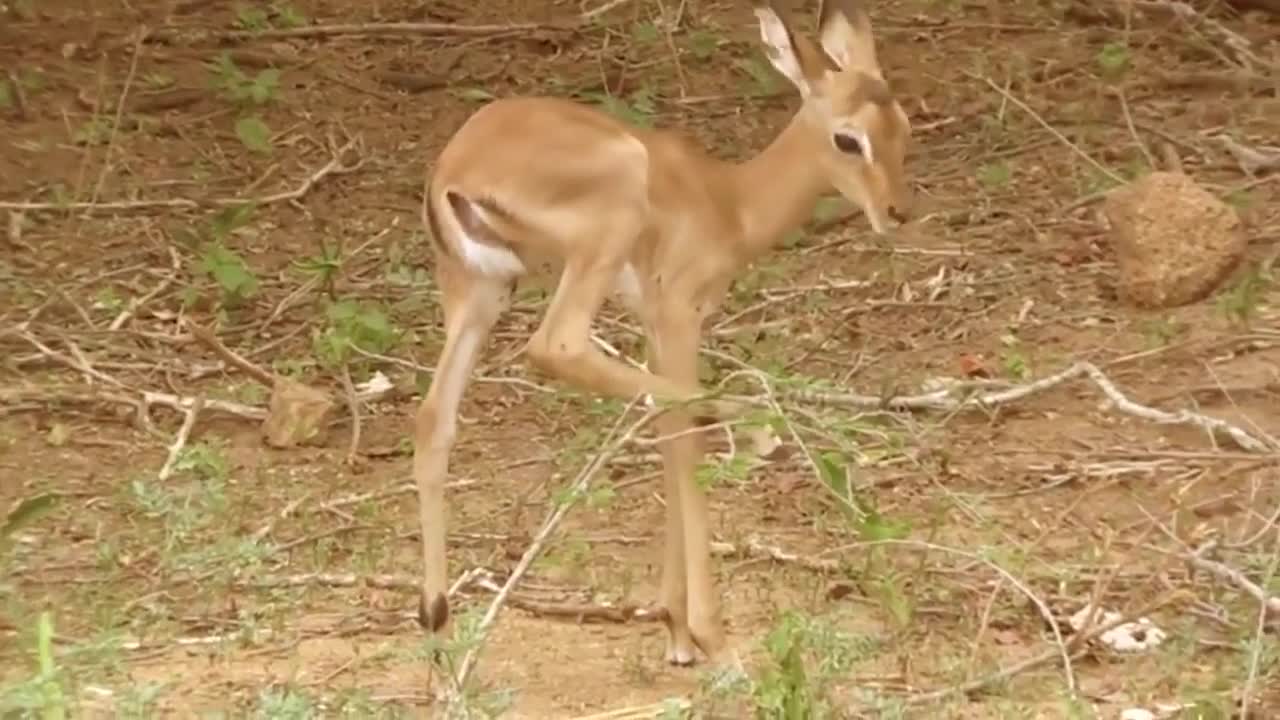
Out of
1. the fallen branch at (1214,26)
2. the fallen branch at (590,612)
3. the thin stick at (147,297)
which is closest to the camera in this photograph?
the fallen branch at (590,612)

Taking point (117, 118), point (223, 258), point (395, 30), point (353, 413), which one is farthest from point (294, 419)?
point (395, 30)

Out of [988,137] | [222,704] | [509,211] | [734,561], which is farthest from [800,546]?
[988,137]

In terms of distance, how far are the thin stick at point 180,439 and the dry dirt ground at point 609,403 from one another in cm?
6

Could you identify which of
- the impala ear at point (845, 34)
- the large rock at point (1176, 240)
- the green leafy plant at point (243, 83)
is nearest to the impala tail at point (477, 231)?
the impala ear at point (845, 34)

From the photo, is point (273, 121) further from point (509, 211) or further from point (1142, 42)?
point (509, 211)

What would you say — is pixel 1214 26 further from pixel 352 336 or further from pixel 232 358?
pixel 232 358

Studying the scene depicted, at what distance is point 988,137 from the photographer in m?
9.12

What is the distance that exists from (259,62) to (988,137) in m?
3.10

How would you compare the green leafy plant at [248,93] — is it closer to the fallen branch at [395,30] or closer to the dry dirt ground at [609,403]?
the dry dirt ground at [609,403]

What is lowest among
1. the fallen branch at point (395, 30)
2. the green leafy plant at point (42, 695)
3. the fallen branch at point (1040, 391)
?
the fallen branch at point (395, 30)

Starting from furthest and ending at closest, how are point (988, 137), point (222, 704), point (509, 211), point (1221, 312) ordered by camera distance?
1. point (988, 137)
2. point (1221, 312)
3. point (509, 211)
4. point (222, 704)

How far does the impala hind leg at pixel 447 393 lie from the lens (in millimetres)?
5113

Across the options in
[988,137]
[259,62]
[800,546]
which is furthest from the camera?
[259,62]

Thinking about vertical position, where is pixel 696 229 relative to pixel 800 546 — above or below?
above
